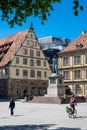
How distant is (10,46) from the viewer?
64875mm

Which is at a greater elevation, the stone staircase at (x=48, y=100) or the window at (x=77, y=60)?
the window at (x=77, y=60)

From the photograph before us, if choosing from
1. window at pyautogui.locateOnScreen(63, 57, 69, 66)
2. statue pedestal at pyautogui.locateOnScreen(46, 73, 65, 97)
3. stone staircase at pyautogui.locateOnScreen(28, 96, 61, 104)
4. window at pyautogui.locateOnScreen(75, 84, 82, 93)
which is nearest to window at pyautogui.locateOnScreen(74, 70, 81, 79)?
window at pyautogui.locateOnScreen(75, 84, 82, 93)

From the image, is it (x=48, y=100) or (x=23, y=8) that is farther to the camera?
(x=48, y=100)

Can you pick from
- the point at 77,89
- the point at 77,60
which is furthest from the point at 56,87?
the point at 77,60

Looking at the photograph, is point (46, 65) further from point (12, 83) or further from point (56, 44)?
point (56, 44)

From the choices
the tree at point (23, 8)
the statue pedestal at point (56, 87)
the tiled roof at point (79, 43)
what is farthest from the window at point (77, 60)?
the tree at point (23, 8)

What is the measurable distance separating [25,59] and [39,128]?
1821 inches

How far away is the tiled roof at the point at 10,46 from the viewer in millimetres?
61812

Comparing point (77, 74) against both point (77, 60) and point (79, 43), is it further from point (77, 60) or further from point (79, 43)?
point (79, 43)

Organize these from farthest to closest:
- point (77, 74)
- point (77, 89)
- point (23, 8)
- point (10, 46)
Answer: point (10, 46), point (77, 74), point (77, 89), point (23, 8)

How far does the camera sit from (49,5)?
31.8ft

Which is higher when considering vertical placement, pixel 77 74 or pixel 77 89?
pixel 77 74

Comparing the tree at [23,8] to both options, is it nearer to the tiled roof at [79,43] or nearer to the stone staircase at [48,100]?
the stone staircase at [48,100]

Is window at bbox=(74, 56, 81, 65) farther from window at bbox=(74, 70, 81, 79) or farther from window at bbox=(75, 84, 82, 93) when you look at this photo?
window at bbox=(75, 84, 82, 93)
